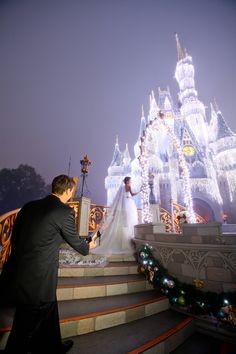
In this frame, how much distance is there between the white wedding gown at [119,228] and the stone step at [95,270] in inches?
44.8

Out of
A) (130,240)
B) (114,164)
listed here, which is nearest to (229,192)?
(114,164)

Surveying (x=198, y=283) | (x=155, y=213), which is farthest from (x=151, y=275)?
(x=155, y=213)

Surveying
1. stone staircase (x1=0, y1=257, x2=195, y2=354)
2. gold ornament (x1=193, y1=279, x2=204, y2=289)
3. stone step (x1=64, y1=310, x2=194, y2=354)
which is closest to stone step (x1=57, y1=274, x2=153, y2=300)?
stone staircase (x1=0, y1=257, x2=195, y2=354)

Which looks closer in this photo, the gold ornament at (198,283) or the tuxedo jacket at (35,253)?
the tuxedo jacket at (35,253)

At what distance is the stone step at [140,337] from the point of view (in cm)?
222

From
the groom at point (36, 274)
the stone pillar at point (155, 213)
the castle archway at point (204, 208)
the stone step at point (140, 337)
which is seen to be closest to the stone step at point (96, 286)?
the stone step at point (140, 337)

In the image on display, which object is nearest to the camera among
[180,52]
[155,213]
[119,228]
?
[119,228]

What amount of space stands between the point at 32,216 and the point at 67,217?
368 millimetres

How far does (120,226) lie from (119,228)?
0.09 metres

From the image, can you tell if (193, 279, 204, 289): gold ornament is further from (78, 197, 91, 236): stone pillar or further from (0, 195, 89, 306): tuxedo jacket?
(78, 197, 91, 236): stone pillar

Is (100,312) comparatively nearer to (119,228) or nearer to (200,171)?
(119,228)

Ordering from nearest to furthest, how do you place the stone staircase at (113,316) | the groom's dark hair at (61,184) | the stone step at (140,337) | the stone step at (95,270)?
the groom's dark hair at (61,184) → the stone step at (140,337) → the stone staircase at (113,316) → the stone step at (95,270)

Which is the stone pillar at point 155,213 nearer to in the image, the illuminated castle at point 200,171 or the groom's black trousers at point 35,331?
the groom's black trousers at point 35,331

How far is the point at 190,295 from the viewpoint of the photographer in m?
3.52
